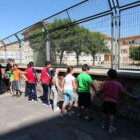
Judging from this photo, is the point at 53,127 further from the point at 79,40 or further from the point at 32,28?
the point at 32,28

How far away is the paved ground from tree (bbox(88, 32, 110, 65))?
2052 millimetres

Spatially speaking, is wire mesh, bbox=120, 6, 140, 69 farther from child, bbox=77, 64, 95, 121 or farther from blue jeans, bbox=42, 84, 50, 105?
blue jeans, bbox=42, 84, 50, 105

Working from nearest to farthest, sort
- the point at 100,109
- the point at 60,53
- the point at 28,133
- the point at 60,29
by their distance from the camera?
the point at 28,133
the point at 100,109
the point at 60,29
the point at 60,53

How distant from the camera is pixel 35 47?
28.7 ft

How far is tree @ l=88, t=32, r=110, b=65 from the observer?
5.46 m

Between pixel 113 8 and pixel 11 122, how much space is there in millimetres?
4417

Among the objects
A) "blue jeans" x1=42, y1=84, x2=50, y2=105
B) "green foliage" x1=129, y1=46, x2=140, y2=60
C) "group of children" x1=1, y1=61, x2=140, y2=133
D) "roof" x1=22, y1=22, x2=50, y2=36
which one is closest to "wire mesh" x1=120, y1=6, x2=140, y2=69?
"green foliage" x1=129, y1=46, x2=140, y2=60

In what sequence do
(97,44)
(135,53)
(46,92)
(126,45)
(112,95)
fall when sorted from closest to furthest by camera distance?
1. (112,95)
2. (135,53)
3. (126,45)
4. (97,44)
5. (46,92)

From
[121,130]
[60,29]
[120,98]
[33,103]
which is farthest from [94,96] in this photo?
[60,29]

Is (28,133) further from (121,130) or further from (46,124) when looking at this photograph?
(121,130)

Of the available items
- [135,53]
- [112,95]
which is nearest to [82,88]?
[112,95]

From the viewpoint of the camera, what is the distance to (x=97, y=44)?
18.7ft

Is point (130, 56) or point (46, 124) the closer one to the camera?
point (46, 124)

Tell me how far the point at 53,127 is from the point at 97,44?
310 centimetres
